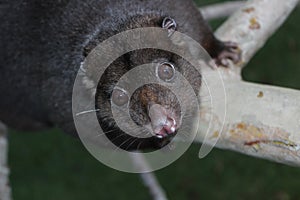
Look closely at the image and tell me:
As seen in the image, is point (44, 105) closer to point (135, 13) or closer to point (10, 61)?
point (10, 61)

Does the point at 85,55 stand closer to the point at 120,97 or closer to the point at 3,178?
the point at 120,97

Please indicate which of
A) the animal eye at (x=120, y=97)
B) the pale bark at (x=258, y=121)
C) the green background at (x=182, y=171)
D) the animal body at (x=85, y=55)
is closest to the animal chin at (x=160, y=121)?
the animal body at (x=85, y=55)

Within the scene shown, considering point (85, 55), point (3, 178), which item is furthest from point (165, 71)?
point (3, 178)

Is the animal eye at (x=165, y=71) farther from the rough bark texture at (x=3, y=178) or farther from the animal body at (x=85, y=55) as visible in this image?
the rough bark texture at (x=3, y=178)

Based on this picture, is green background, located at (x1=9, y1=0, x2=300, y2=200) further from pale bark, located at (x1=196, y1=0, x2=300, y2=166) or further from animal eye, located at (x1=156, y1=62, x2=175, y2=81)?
animal eye, located at (x1=156, y1=62, x2=175, y2=81)

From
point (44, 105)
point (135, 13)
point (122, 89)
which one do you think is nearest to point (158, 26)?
point (135, 13)
